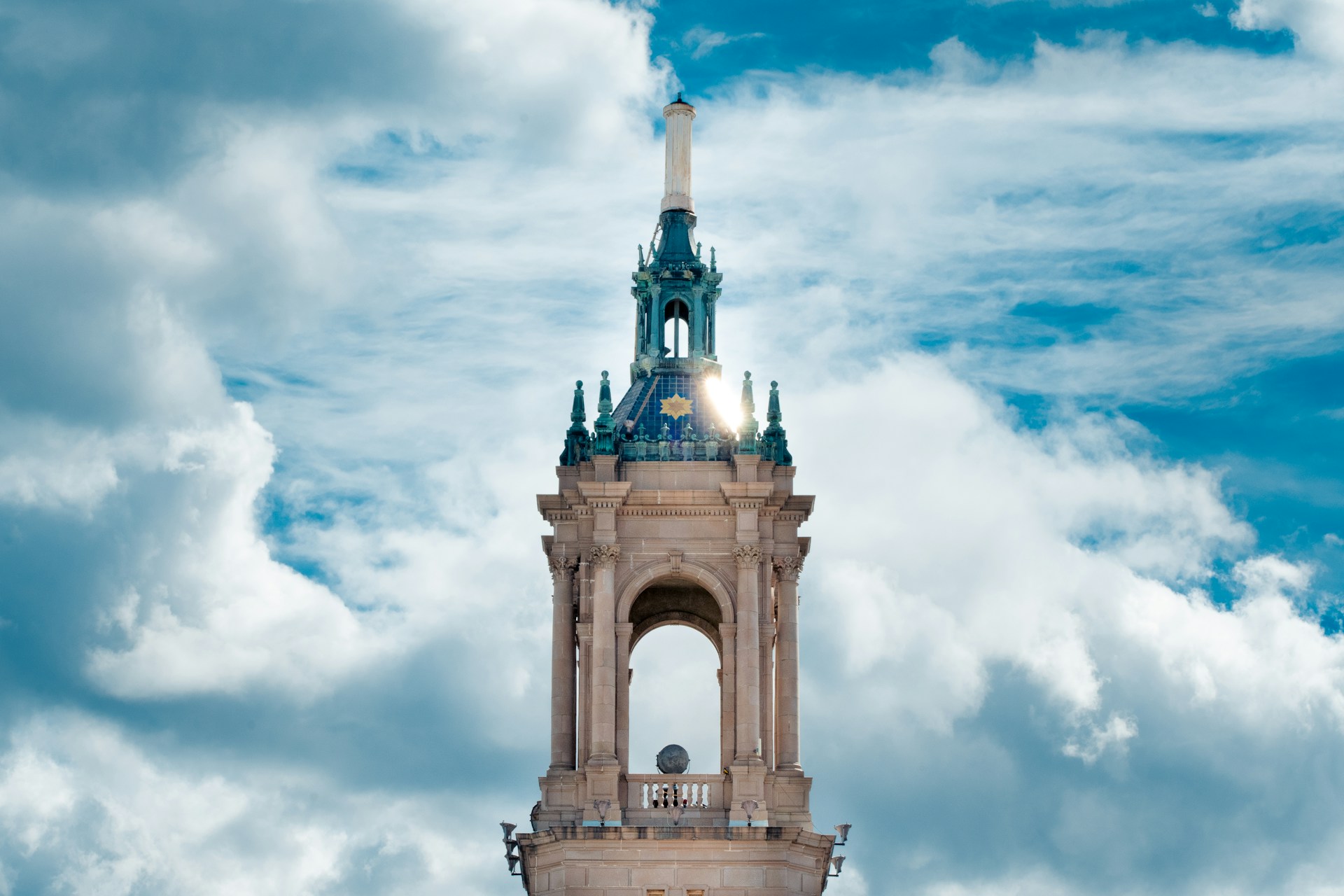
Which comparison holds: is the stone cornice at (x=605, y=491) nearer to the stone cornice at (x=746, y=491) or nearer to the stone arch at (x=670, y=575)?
the stone arch at (x=670, y=575)

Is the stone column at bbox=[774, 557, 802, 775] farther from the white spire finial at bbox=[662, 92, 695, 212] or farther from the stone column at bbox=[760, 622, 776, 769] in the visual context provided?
the white spire finial at bbox=[662, 92, 695, 212]

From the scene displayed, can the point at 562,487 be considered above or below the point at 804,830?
above

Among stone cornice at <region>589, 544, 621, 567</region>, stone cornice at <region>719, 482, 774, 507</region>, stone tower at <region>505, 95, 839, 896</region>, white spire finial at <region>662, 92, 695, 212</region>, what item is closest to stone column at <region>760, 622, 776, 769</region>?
stone tower at <region>505, 95, 839, 896</region>

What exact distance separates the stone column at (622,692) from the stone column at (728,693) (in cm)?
286

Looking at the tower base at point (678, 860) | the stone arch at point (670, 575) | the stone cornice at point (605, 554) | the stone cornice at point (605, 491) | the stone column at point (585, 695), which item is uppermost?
the stone cornice at point (605, 491)

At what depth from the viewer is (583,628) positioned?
252 ft

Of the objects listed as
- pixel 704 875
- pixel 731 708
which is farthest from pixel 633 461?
pixel 704 875

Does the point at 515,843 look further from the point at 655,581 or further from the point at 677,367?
the point at 677,367

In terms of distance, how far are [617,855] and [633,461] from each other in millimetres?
12352

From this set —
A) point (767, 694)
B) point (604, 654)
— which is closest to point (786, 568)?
point (767, 694)

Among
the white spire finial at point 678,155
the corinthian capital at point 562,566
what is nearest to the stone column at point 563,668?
the corinthian capital at point 562,566

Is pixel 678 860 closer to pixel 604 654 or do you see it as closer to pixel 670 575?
pixel 604 654

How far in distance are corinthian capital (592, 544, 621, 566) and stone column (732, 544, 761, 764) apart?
362 cm

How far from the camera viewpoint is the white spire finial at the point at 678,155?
8462 cm
